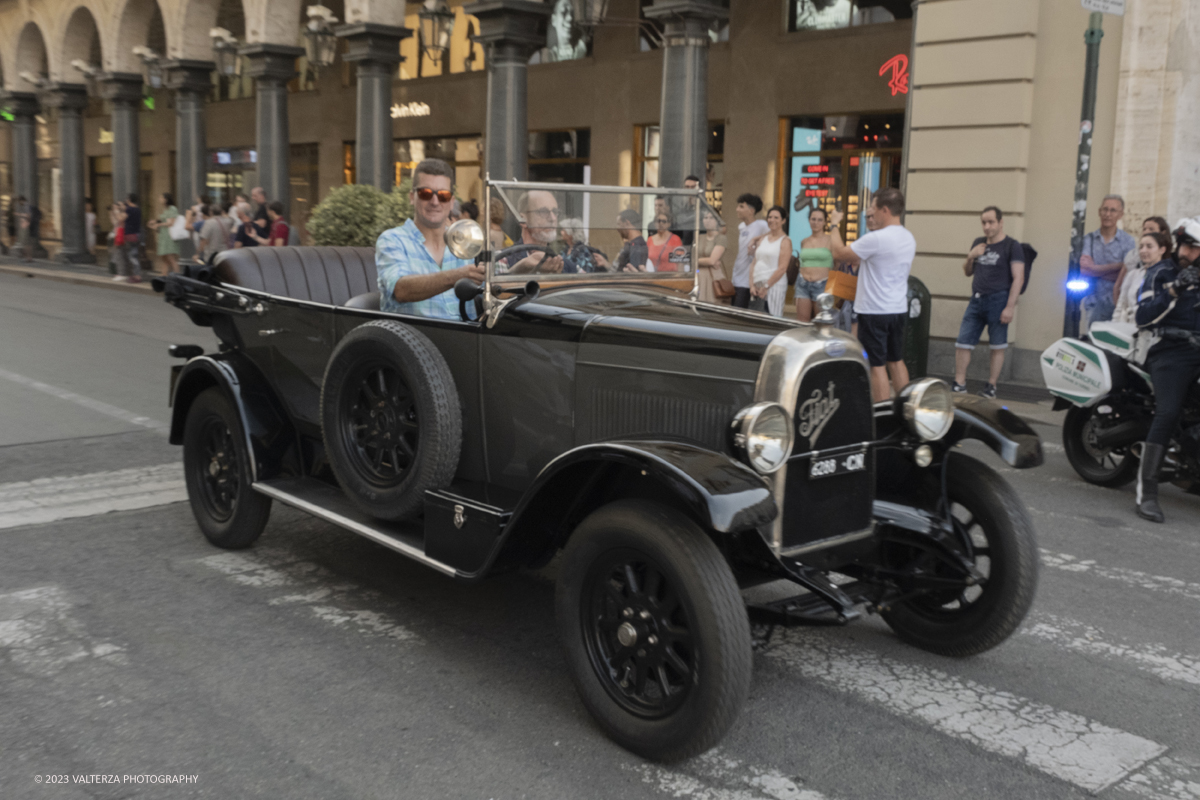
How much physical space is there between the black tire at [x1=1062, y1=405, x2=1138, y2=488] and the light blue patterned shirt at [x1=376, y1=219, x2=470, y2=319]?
451 centimetres

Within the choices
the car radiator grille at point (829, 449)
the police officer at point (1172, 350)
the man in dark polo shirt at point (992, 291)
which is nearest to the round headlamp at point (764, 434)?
the car radiator grille at point (829, 449)

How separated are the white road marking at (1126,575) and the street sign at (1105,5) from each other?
5.56m

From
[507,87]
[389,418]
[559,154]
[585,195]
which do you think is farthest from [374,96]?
[389,418]

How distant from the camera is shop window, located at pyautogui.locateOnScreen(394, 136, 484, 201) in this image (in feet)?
79.9

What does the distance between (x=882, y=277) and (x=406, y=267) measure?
199 inches

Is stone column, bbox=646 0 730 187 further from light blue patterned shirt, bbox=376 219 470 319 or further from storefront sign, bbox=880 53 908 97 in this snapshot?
light blue patterned shirt, bbox=376 219 470 319

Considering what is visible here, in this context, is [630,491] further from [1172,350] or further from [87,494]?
[1172,350]

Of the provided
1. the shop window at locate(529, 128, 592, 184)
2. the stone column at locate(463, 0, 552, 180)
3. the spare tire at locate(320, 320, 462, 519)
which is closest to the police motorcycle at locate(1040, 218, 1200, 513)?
the spare tire at locate(320, 320, 462, 519)

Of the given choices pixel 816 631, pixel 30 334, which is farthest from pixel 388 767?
pixel 30 334

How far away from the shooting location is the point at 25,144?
109 feet

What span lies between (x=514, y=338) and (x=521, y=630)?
1159 millimetres

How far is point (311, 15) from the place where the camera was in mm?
19766

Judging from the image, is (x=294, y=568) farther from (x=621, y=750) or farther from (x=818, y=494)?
(x=818, y=494)

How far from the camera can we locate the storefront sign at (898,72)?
52.5 feet
